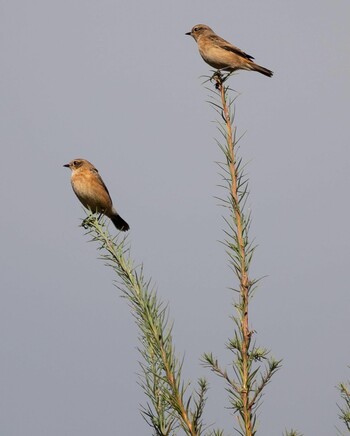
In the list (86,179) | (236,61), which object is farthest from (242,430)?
(236,61)

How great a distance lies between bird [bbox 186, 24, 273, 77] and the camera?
13.1 m

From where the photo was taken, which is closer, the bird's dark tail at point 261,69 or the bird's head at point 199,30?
the bird's dark tail at point 261,69

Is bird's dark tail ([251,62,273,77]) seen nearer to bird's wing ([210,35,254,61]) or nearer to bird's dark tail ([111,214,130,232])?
bird's wing ([210,35,254,61])

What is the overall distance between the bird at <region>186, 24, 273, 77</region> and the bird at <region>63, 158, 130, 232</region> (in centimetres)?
322

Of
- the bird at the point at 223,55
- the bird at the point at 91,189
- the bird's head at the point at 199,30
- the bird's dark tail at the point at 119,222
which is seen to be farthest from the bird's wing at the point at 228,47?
the bird's dark tail at the point at 119,222

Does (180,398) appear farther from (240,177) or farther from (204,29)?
(204,29)

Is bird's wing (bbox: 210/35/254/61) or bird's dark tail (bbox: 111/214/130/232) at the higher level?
bird's wing (bbox: 210/35/254/61)

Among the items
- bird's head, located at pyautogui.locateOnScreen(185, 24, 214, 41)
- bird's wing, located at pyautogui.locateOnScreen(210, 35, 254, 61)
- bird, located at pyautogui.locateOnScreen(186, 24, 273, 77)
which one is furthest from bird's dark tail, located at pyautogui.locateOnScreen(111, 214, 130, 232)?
bird's head, located at pyautogui.locateOnScreen(185, 24, 214, 41)

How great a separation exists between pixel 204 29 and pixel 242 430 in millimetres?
12221

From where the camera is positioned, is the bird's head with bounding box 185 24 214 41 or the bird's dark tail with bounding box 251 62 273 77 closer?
the bird's dark tail with bounding box 251 62 273 77

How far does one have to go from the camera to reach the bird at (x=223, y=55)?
13.1m

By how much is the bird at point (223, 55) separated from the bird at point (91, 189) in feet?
10.6

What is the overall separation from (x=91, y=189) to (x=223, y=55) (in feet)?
12.8

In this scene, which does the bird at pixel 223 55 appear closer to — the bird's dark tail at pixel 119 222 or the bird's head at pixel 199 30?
the bird's head at pixel 199 30
